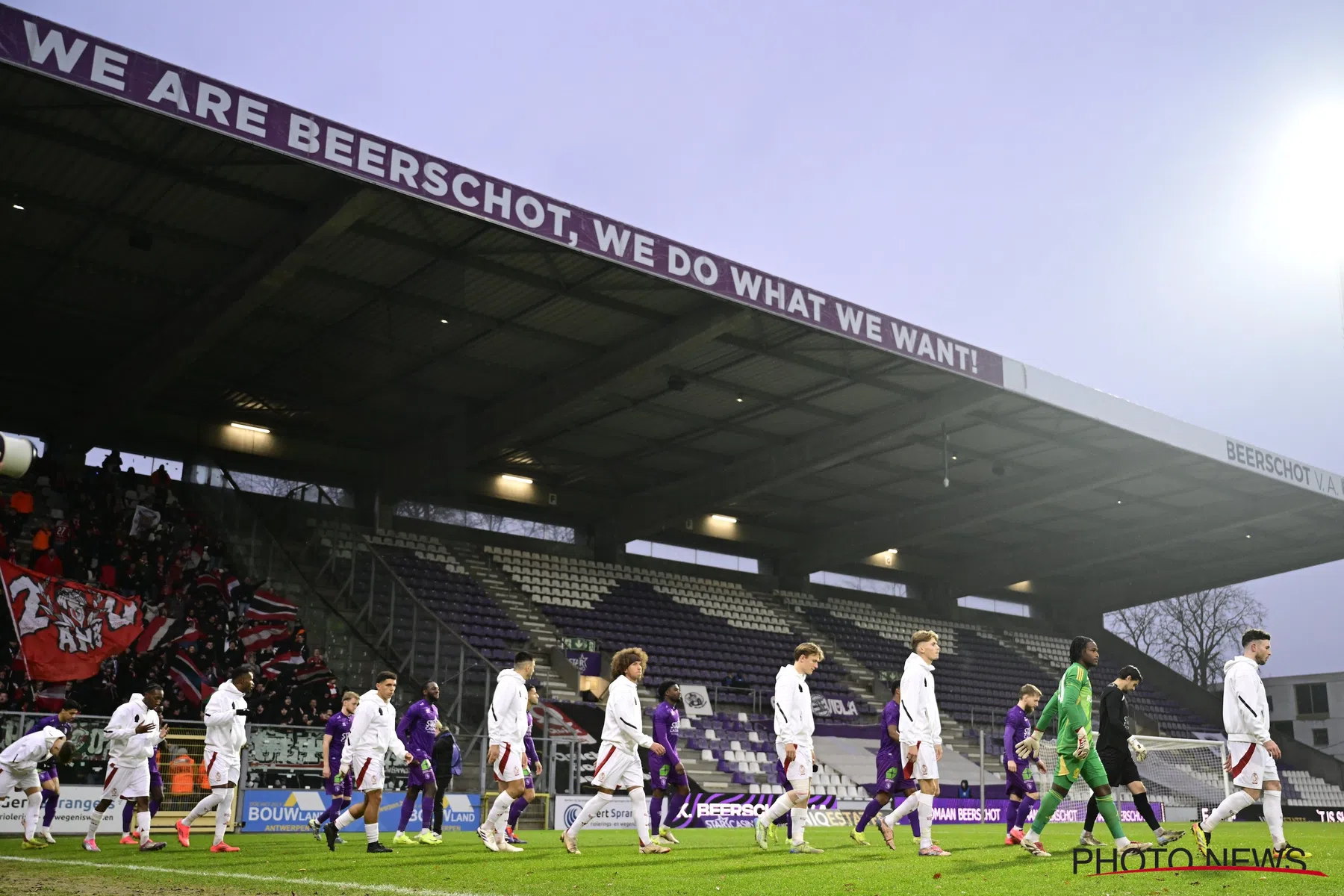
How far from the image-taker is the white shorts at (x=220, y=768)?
13586 mm

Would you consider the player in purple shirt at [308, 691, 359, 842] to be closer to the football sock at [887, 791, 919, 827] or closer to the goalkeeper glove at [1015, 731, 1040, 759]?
the football sock at [887, 791, 919, 827]

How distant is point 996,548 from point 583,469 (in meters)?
18.2

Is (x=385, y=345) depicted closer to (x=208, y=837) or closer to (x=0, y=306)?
(x=0, y=306)

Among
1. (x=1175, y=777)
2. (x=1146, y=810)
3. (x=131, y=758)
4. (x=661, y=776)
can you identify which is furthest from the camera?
(x=1175, y=777)

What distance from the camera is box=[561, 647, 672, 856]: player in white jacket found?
1218 cm

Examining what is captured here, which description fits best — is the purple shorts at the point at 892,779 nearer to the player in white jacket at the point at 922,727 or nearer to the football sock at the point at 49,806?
the player in white jacket at the point at 922,727

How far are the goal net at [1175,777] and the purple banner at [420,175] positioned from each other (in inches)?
454

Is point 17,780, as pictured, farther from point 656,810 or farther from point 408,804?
point 656,810

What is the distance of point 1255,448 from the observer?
32.0 metres

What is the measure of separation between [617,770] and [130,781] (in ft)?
20.0

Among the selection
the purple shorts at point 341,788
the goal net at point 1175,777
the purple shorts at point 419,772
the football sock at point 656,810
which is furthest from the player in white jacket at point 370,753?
the goal net at point 1175,777

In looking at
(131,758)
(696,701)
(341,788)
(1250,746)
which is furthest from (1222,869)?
(696,701)

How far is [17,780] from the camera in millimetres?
14438

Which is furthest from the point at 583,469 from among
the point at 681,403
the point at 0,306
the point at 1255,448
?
the point at 1255,448
